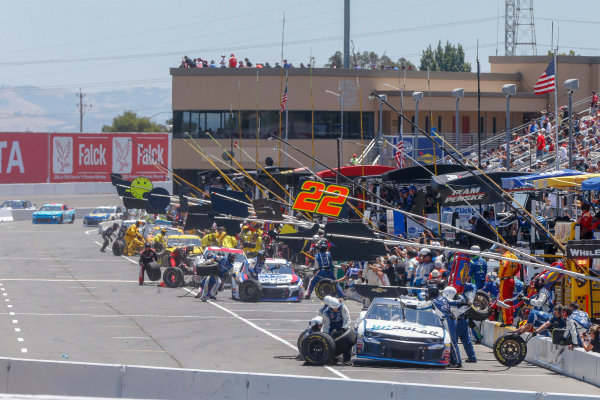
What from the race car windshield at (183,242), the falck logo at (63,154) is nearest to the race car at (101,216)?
the falck logo at (63,154)

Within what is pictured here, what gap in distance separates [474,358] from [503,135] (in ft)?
110

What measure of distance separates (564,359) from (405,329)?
2.65 m

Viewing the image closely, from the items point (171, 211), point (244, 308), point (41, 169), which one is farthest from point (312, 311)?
point (41, 169)

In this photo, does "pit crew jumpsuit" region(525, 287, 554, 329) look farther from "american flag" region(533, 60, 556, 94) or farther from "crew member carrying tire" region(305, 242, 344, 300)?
"american flag" region(533, 60, 556, 94)

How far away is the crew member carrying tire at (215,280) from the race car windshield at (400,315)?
946cm

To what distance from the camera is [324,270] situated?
88.5ft

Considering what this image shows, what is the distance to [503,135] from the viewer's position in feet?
167

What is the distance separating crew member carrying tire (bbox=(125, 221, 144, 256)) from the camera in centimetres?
4196

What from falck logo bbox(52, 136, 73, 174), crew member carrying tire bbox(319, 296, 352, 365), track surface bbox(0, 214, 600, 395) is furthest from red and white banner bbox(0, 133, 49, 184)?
crew member carrying tire bbox(319, 296, 352, 365)

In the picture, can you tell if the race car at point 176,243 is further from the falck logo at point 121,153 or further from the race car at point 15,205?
the falck logo at point 121,153

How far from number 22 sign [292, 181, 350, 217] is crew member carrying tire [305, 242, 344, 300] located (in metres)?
5.45

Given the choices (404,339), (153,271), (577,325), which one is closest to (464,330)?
(404,339)

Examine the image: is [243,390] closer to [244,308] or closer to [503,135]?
[244,308]

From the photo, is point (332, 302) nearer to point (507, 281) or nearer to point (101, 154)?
point (507, 281)
